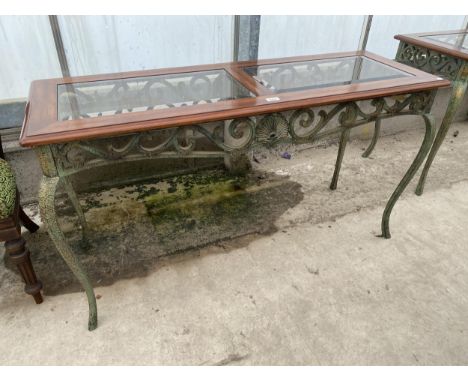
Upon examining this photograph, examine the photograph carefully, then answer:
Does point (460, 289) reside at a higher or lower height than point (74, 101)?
lower

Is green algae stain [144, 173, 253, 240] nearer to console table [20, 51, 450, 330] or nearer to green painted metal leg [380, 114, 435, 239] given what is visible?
console table [20, 51, 450, 330]

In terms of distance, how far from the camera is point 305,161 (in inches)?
101

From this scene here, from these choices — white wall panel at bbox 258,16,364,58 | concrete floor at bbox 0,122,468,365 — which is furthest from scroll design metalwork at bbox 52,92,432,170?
white wall panel at bbox 258,16,364,58

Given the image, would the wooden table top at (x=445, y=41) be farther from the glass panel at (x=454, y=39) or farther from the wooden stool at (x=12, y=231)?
the wooden stool at (x=12, y=231)

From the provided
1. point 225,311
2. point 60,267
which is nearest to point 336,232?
point 225,311

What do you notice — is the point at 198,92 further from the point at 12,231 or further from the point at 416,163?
the point at 416,163

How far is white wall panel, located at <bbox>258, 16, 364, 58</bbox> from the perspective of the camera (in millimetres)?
2229

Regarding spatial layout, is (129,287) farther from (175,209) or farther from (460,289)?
(460,289)

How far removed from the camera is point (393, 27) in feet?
8.38

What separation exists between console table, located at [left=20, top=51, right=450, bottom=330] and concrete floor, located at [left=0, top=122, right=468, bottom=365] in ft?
0.63

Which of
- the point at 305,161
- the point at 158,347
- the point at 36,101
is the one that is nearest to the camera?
the point at 36,101

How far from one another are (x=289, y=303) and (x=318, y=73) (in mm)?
1024

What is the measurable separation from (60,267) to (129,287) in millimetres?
359

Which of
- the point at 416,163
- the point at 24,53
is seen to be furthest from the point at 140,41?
the point at 416,163
